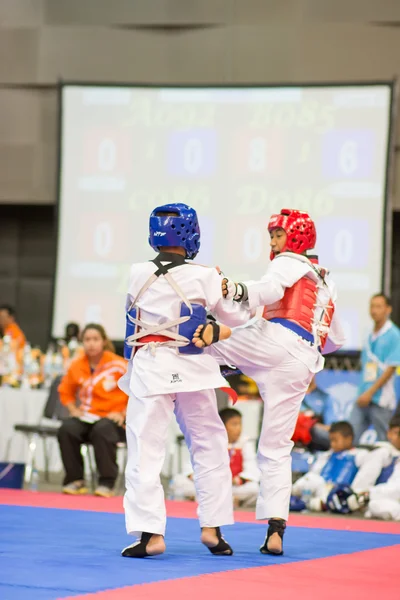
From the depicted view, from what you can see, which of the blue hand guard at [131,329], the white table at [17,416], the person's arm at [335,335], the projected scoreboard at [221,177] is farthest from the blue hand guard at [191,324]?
the projected scoreboard at [221,177]

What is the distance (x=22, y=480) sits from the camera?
8.71m

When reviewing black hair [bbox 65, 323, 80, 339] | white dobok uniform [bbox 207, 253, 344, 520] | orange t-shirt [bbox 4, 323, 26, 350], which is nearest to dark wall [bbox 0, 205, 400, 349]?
orange t-shirt [bbox 4, 323, 26, 350]

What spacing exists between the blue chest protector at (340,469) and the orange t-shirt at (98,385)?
1598mm

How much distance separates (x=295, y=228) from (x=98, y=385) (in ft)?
11.1

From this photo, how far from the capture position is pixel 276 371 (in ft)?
15.4

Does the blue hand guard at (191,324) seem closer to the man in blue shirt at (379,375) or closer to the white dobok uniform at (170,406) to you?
the white dobok uniform at (170,406)

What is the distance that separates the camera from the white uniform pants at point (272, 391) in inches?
182

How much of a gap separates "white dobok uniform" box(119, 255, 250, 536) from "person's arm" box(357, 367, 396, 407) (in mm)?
4087

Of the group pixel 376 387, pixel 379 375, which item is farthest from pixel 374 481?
pixel 379 375

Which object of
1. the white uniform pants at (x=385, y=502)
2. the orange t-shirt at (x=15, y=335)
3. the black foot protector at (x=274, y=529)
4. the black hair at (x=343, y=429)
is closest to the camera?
the black foot protector at (x=274, y=529)

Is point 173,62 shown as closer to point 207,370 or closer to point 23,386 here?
point 23,386

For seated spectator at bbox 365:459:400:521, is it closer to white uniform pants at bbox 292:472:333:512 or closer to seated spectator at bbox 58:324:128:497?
white uniform pants at bbox 292:472:333:512

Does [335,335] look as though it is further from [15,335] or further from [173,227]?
[15,335]

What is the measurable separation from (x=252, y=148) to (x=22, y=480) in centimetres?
480
